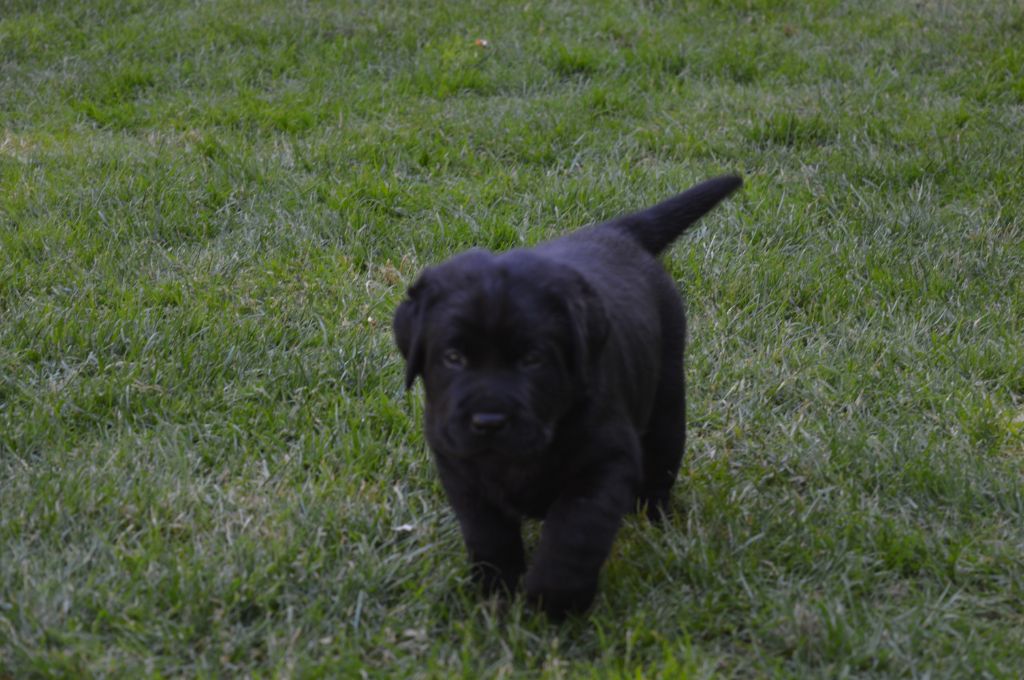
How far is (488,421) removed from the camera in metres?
2.96

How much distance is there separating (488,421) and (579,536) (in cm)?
41

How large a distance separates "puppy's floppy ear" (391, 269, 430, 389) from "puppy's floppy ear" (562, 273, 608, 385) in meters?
0.37

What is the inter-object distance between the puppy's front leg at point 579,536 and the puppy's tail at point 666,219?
104 centimetres

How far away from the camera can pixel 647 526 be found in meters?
3.80

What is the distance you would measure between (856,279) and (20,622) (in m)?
3.83

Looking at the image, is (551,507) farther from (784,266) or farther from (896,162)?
(896,162)

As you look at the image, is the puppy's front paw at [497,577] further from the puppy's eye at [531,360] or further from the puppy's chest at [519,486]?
the puppy's eye at [531,360]

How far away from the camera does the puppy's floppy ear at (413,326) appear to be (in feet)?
10.4

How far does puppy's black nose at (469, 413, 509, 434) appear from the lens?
296cm

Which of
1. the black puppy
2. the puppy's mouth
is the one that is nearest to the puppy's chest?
the black puppy

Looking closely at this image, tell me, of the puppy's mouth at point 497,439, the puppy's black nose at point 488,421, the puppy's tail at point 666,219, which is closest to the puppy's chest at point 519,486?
the puppy's mouth at point 497,439

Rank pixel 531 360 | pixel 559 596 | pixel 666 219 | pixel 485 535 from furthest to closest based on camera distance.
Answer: pixel 666 219 < pixel 485 535 < pixel 559 596 < pixel 531 360

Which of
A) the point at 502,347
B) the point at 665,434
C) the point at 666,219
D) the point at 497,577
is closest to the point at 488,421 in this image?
the point at 502,347

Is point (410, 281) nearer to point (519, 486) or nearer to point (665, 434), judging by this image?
point (665, 434)
